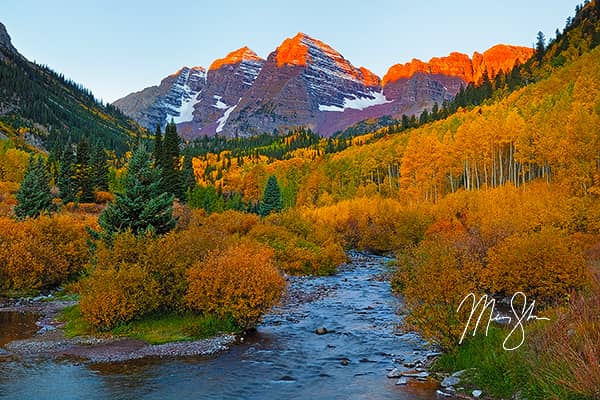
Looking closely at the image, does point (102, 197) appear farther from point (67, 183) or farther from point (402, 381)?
point (402, 381)

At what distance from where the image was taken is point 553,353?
45.6 ft

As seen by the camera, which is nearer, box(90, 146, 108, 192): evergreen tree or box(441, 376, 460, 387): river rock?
box(441, 376, 460, 387): river rock

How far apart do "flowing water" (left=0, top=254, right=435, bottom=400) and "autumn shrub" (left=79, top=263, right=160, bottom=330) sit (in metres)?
3.80

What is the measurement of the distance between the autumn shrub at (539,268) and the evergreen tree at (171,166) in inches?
1843

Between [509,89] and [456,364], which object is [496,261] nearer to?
[456,364]

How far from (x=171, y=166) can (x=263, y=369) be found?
50254 millimetres

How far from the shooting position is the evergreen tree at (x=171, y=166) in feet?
215

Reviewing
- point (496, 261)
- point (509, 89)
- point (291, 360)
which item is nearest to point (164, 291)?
point (291, 360)

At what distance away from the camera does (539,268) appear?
2658 centimetres

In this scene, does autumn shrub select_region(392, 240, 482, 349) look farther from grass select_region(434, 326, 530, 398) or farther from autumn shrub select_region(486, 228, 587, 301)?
autumn shrub select_region(486, 228, 587, 301)

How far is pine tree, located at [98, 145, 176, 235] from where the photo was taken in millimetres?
32312

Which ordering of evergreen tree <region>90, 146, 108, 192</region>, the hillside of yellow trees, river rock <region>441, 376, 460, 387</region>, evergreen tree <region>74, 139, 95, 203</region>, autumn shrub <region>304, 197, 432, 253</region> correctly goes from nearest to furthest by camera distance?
river rock <region>441, 376, 460, 387</region> < the hillside of yellow trees < autumn shrub <region>304, 197, 432, 253</region> < evergreen tree <region>74, 139, 95, 203</region> < evergreen tree <region>90, 146, 108, 192</region>

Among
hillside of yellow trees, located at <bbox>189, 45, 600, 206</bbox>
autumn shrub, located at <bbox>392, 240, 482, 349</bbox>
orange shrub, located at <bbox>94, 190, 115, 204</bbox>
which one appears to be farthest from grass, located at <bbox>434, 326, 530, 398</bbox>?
orange shrub, located at <bbox>94, 190, 115, 204</bbox>

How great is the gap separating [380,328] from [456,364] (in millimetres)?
8686
